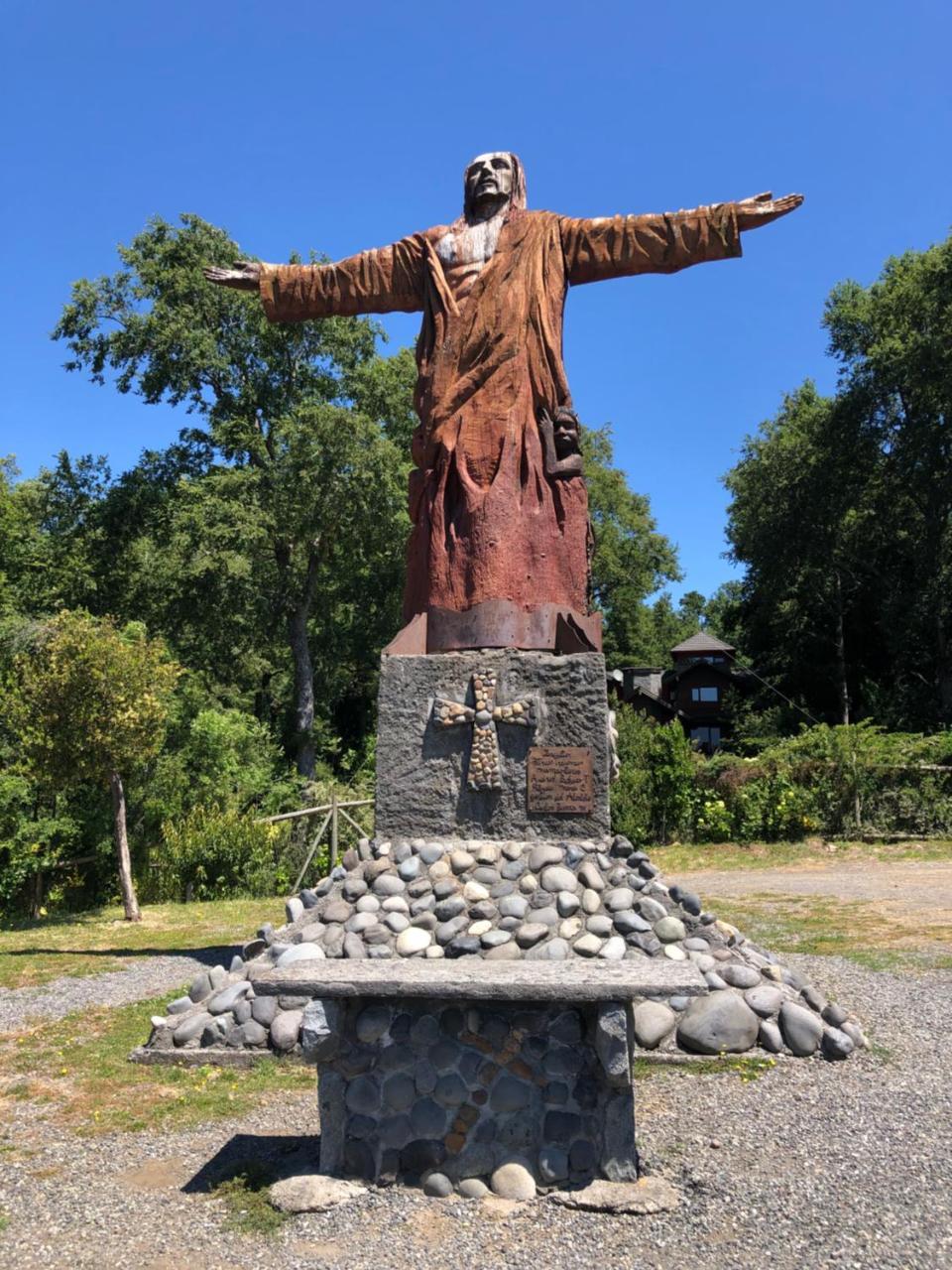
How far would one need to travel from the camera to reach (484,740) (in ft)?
20.6

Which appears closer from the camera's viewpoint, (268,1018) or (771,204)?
(268,1018)

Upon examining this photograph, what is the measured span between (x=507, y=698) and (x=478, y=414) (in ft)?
6.90

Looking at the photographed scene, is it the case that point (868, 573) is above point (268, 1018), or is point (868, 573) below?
above

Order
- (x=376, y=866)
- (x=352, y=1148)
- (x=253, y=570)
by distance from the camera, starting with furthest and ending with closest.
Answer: (x=253, y=570) → (x=376, y=866) → (x=352, y=1148)

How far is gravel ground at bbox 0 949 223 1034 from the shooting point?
704 cm

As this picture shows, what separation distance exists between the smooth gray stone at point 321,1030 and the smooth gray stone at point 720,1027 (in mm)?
2536

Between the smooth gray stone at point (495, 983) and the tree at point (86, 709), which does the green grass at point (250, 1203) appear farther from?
the tree at point (86, 709)

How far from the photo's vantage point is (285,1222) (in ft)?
11.4

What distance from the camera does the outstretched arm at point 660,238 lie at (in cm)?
700

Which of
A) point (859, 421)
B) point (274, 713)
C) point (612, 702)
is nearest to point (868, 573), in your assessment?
point (859, 421)

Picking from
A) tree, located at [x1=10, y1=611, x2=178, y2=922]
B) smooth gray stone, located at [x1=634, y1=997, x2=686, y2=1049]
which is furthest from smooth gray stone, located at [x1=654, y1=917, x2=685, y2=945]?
tree, located at [x1=10, y1=611, x2=178, y2=922]

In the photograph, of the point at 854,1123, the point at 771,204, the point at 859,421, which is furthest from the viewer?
the point at 859,421

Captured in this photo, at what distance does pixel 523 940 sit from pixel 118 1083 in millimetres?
2308

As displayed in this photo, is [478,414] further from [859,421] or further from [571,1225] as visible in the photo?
[859,421]
